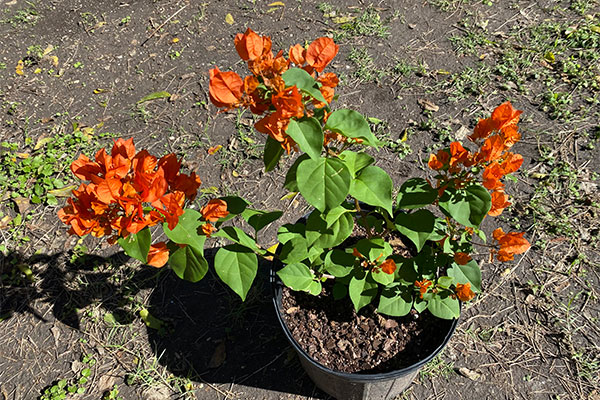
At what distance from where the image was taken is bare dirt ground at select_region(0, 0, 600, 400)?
254 cm

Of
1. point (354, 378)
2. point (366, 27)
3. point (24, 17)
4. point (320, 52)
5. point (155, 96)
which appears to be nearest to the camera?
point (320, 52)

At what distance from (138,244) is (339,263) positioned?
2.62ft

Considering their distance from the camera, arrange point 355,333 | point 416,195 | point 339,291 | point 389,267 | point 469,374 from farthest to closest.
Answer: point 469,374, point 355,333, point 339,291, point 389,267, point 416,195

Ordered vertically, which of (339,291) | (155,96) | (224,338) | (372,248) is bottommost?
(224,338)

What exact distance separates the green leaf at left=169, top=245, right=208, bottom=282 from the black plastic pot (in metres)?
0.57

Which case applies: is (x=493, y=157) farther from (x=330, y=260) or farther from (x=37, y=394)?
(x=37, y=394)

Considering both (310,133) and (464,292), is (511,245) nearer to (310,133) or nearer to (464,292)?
(464,292)

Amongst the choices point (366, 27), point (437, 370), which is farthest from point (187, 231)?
point (366, 27)

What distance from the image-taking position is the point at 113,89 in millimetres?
3961

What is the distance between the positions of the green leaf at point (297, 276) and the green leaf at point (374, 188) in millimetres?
572

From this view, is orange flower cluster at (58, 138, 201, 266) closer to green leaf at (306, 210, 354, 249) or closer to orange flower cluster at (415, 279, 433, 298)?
green leaf at (306, 210, 354, 249)

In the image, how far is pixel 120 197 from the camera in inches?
53.2

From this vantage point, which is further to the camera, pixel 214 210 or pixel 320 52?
pixel 214 210

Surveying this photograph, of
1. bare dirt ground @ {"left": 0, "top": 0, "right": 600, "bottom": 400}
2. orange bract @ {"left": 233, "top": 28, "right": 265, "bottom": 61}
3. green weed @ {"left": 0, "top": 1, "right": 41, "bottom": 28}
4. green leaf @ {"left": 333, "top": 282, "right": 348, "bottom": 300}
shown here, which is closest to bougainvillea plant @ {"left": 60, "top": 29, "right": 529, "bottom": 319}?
orange bract @ {"left": 233, "top": 28, "right": 265, "bottom": 61}
